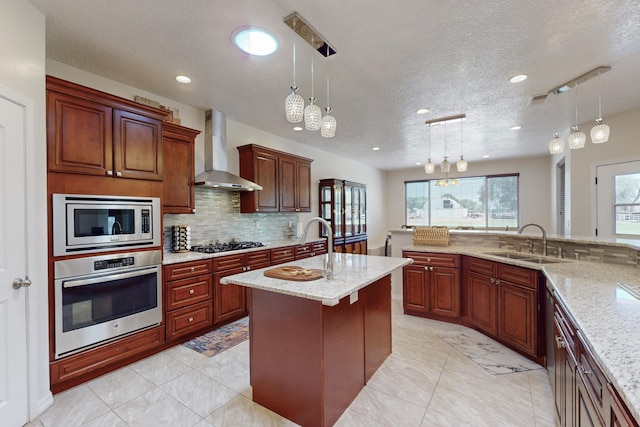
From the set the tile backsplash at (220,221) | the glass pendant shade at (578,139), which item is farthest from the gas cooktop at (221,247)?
the glass pendant shade at (578,139)

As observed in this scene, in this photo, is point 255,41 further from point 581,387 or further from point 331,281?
point 581,387

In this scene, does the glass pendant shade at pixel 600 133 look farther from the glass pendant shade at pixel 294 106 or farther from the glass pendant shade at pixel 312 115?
the glass pendant shade at pixel 294 106

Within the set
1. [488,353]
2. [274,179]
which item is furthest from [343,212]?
[488,353]

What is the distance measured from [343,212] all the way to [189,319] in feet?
12.4

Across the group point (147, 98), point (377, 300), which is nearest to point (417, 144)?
point (377, 300)

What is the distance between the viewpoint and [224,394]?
210cm

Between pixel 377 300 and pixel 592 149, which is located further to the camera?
pixel 592 149

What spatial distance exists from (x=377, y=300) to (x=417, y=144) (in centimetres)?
395

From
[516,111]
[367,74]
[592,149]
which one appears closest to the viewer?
[367,74]

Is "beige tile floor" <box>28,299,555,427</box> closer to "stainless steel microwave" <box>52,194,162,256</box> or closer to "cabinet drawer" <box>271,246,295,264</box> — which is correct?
"stainless steel microwave" <box>52,194,162,256</box>

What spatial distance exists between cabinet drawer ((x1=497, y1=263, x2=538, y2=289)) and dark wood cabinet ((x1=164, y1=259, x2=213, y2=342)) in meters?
3.10

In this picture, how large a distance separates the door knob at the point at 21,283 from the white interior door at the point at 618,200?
249 inches

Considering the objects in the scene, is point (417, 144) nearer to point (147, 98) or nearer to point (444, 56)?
point (444, 56)

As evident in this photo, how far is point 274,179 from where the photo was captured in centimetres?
440
